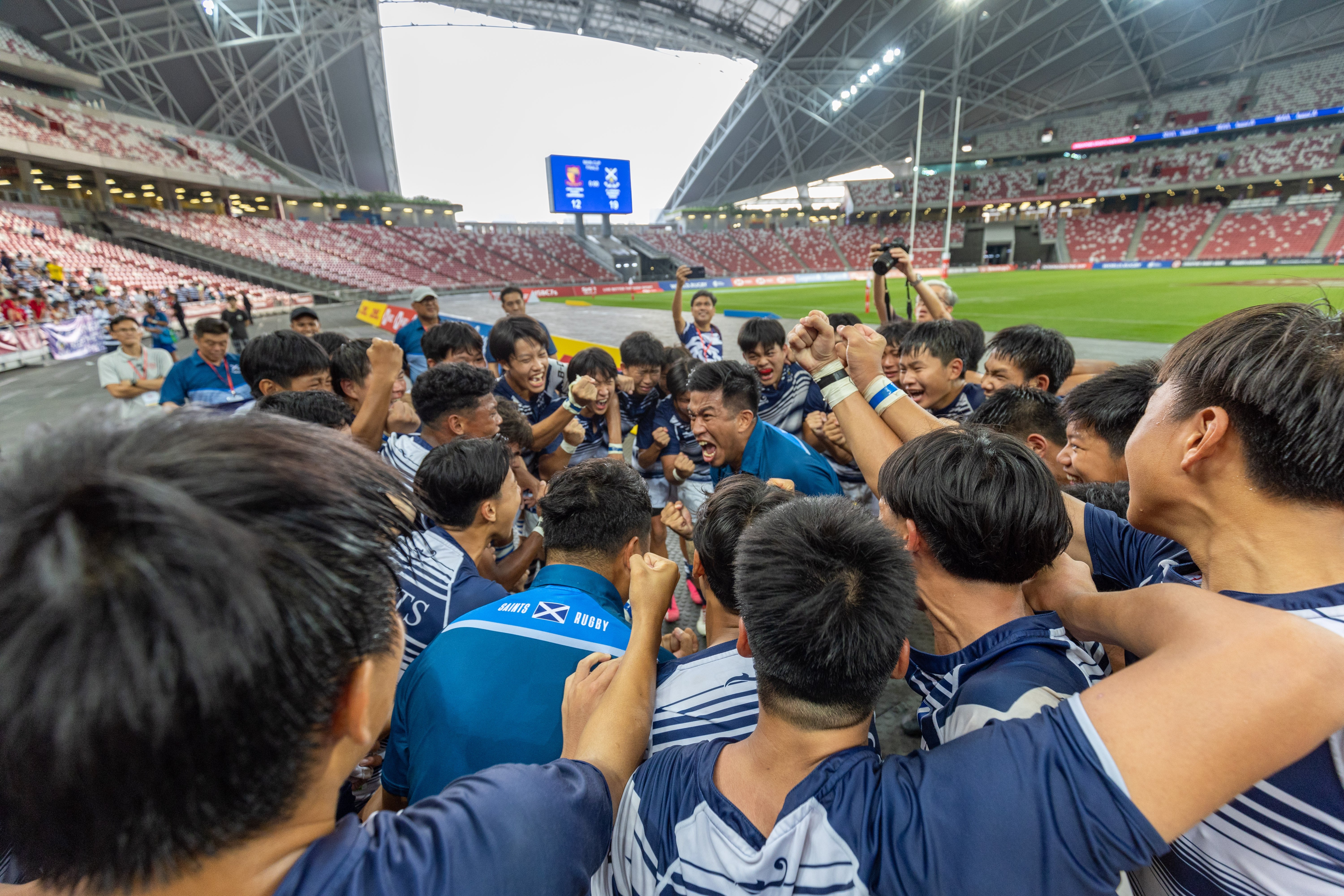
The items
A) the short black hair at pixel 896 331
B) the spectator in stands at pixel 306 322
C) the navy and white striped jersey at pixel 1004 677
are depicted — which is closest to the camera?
the navy and white striped jersey at pixel 1004 677

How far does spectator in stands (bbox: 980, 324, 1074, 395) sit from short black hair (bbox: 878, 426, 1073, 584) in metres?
2.51

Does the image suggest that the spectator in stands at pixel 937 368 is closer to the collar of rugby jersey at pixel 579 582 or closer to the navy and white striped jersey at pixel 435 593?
the collar of rugby jersey at pixel 579 582

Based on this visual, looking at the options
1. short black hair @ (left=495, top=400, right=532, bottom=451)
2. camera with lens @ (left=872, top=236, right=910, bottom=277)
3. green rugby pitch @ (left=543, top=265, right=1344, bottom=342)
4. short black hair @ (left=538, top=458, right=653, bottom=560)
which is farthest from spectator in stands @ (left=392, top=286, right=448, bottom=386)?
green rugby pitch @ (left=543, top=265, right=1344, bottom=342)

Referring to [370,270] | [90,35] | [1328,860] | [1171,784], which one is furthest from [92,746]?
[90,35]

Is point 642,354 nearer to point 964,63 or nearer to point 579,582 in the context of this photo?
point 579,582

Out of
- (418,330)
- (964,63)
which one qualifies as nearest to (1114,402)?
Answer: (418,330)

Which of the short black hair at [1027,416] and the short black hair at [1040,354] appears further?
the short black hair at [1040,354]

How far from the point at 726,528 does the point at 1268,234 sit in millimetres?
55643

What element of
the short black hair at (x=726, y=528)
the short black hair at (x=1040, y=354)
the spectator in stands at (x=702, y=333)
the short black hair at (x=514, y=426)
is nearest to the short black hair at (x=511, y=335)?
the short black hair at (x=514, y=426)

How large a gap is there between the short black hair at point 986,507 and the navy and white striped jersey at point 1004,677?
15 cm

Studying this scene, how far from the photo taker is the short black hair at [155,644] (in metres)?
0.63

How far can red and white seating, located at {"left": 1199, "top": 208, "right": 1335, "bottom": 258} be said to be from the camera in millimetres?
36219

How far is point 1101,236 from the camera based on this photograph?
46.0m

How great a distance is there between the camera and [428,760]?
A: 62.8 inches
